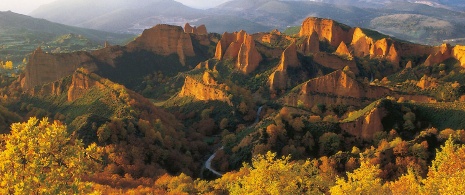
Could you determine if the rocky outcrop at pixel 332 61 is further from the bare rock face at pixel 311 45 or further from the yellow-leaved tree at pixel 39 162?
the yellow-leaved tree at pixel 39 162

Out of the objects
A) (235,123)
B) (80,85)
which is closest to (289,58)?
(235,123)

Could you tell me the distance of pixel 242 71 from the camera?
300 ft

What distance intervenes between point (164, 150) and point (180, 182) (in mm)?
12286

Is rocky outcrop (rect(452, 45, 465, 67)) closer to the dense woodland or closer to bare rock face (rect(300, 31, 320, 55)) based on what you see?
the dense woodland

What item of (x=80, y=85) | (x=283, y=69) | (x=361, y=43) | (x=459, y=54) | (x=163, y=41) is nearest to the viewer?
(x=80, y=85)

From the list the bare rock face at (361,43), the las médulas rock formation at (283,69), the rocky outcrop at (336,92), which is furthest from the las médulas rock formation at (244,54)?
the bare rock face at (361,43)

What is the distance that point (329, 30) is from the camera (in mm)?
124562

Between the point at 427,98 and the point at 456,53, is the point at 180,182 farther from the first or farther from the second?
the point at 456,53

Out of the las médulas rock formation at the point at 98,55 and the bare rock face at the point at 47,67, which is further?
the las médulas rock formation at the point at 98,55

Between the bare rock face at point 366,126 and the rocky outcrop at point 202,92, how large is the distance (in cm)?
2606

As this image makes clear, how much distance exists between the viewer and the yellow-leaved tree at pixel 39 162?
46.7ft

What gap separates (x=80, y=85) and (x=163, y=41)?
41602 millimetres

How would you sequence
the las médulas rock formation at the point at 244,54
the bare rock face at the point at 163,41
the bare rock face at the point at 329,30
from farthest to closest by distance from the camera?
the bare rock face at the point at 329,30 < the bare rock face at the point at 163,41 < the las médulas rock formation at the point at 244,54

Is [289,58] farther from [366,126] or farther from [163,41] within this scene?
[366,126]
